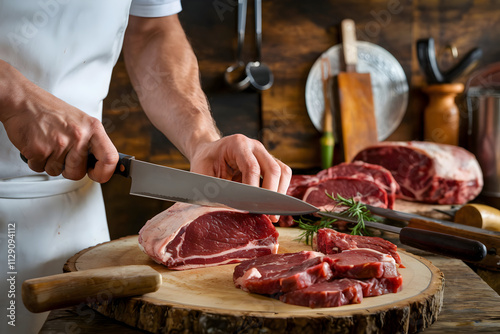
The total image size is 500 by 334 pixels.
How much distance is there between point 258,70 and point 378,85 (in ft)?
3.13

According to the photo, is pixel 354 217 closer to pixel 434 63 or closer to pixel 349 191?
pixel 349 191

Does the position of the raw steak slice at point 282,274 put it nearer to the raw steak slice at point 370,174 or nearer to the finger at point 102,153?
the finger at point 102,153

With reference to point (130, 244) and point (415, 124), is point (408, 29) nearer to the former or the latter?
point (415, 124)

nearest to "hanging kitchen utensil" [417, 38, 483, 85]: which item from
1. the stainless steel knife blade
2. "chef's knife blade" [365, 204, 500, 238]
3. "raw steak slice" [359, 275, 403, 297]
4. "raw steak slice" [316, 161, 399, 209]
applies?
"raw steak slice" [316, 161, 399, 209]

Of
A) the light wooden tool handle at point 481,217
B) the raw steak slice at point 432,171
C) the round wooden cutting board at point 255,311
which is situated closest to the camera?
the round wooden cutting board at point 255,311

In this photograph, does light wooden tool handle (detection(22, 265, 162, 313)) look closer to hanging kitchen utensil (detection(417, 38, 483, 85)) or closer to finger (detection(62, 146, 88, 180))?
finger (detection(62, 146, 88, 180))

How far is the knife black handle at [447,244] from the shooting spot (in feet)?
5.15

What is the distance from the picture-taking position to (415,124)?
405 cm

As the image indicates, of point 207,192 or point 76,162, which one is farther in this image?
point 207,192

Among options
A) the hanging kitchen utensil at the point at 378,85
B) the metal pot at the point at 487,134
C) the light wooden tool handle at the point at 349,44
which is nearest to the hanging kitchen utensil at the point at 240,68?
the hanging kitchen utensil at the point at 378,85

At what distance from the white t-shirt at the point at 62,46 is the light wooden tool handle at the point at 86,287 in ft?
2.38

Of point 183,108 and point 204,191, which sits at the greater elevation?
point 183,108

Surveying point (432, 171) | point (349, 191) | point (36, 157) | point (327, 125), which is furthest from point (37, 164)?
point (327, 125)

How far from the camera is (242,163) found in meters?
1.82
